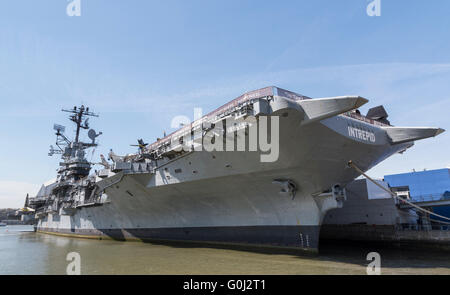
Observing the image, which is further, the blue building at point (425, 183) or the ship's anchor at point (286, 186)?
the blue building at point (425, 183)

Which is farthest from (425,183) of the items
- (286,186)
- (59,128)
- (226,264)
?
(59,128)

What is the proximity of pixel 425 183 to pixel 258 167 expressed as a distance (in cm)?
1790

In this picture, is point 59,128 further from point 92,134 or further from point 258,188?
point 258,188

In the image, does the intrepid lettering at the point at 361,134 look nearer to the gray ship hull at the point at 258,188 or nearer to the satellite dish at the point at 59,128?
the gray ship hull at the point at 258,188

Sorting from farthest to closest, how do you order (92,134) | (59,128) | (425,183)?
Result: (59,128) → (92,134) → (425,183)

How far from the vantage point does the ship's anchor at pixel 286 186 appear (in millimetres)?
10133

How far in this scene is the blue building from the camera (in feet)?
65.3

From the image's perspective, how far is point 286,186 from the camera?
10117 mm

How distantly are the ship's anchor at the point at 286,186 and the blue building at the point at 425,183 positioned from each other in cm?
1412

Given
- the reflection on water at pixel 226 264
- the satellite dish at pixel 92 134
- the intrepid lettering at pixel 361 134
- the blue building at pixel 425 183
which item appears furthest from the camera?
the satellite dish at pixel 92 134

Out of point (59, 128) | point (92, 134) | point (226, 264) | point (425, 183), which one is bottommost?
point (226, 264)

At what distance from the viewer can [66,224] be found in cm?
2536

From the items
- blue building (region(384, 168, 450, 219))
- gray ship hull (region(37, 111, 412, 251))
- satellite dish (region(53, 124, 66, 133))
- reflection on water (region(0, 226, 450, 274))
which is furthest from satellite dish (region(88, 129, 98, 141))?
blue building (region(384, 168, 450, 219))

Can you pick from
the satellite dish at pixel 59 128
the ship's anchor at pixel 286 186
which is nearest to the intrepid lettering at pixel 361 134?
the ship's anchor at pixel 286 186
